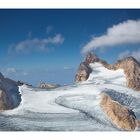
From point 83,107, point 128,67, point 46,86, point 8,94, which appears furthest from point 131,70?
point 8,94

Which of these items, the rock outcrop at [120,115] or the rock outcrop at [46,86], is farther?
the rock outcrop at [46,86]

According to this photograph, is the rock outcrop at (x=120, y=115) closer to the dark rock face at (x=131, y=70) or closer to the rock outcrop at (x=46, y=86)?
the dark rock face at (x=131, y=70)

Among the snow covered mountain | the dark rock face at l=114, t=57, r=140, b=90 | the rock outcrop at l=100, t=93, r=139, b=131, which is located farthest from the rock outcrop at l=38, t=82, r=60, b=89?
the dark rock face at l=114, t=57, r=140, b=90

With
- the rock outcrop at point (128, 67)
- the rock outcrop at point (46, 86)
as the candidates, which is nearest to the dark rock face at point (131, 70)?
the rock outcrop at point (128, 67)

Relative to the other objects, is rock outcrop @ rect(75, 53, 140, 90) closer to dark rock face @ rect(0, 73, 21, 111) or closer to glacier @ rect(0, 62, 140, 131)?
glacier @ rect(0, 62, 140, 131)

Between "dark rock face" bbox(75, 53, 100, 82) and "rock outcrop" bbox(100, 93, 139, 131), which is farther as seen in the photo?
"dark rock face" bbox(75, 53, 100, 82)
